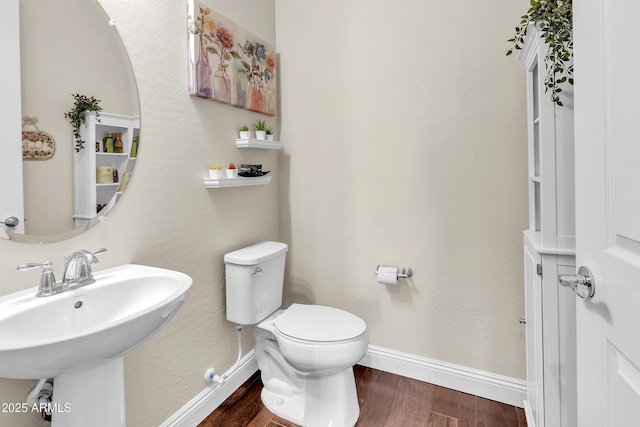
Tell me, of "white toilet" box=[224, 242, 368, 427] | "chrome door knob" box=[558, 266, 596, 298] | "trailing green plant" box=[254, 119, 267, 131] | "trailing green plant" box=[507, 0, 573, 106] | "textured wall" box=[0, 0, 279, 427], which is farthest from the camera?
"trailing green plant" box=[254, 119, 267, 131]

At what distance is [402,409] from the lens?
5.45 feet

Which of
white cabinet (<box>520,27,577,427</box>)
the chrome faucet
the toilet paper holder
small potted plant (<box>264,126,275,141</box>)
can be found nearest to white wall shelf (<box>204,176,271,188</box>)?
small potted plant (<box>264,126,275,141</box>)

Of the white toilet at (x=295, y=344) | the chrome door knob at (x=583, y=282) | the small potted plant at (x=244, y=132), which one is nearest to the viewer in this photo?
the chrome door knob at (x=583, y=282)

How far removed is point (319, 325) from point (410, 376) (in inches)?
29.4

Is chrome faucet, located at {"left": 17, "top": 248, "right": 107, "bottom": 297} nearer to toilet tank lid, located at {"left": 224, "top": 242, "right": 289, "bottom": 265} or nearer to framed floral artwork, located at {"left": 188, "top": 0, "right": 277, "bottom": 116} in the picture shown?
toilet tank lid, located at {"left": 224, "top": 242, "right": 289, "bottom": 265}

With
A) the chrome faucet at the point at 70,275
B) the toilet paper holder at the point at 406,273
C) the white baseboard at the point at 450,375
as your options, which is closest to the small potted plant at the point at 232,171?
the chrome faucet at the point at 70,275

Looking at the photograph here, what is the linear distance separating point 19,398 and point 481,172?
2.04 meters

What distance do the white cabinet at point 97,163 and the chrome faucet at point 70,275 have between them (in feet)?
0.51

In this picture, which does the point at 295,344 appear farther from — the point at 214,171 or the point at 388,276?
the point at 214,171

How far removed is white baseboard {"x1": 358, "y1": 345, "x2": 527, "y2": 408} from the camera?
168cm

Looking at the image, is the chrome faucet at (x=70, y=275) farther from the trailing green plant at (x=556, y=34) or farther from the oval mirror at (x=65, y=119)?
the trailing green plant at (x=556, y=34)

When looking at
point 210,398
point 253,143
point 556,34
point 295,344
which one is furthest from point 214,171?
point 556,34

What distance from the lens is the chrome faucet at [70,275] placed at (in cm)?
98

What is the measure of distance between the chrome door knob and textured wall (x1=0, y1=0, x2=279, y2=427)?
1.42 meters
